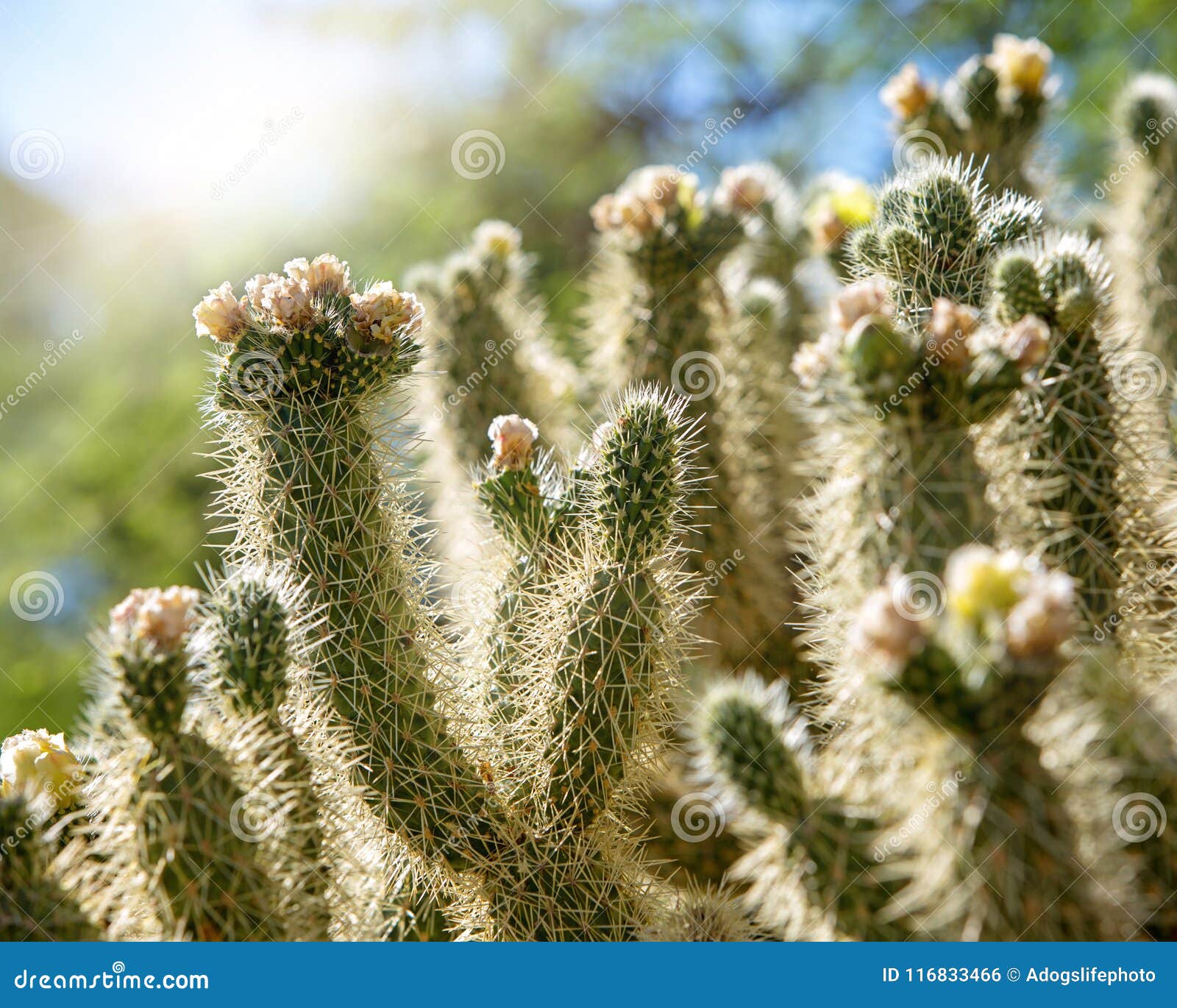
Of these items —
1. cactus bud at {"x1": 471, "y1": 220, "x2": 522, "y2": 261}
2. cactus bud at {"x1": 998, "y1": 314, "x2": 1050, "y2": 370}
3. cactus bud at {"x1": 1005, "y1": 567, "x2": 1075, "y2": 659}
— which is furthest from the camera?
cactus bud at {"x1": 471, "y1": 220, "x2": 522, "y2": 261}

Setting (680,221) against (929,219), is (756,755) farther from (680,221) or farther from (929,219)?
(680,221)

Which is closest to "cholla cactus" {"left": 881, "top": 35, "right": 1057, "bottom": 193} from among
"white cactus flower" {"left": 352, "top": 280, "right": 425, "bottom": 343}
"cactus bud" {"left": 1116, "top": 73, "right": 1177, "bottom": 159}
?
"cactus bud" {"left": 1116, "top": 73, "right": 1177, "bottom": 159}

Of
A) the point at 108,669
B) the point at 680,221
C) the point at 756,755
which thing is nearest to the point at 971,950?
the point at 756,755

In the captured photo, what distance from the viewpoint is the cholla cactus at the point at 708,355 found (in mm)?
3260

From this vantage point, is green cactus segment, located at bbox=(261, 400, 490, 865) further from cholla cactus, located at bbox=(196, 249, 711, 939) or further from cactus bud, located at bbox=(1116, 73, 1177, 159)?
cactus bud, located at bbox=(1116, 73, 1177, 159)

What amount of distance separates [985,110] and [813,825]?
2.87 meters

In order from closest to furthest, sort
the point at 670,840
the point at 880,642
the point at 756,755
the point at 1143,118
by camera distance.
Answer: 1. the point at 880,642
2. the point at 756,755
3. the point at 670,840
4. the point at 1143,118

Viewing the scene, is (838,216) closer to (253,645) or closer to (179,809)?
(253,645)

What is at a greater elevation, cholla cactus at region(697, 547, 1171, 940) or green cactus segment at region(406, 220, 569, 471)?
green cactus segment at region(406, 220, 569, 471)

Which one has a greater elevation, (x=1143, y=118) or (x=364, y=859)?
(x=1143, y=118)

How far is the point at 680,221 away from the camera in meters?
3.34

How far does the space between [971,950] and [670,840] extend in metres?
1.65

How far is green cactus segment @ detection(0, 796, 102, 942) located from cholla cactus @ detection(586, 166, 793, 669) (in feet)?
6.52

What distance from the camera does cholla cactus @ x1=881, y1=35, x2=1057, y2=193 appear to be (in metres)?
3.46
